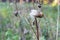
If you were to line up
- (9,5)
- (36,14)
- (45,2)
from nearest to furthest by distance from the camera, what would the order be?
(36,14), (45,2), (9,5)

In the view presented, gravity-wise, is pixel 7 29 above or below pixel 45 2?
below

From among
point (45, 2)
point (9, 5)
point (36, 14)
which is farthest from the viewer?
point (9, 5)

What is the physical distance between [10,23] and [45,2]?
32cm

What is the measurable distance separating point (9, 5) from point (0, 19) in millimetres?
131

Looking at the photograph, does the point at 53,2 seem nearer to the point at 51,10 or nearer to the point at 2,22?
the point at 51,10

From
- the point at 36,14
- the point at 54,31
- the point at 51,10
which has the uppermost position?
the point at 36,14

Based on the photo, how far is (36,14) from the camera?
529mm

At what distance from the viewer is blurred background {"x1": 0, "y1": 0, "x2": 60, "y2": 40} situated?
1206 mm

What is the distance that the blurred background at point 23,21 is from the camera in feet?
3.96

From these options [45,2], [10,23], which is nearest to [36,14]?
[45,2]

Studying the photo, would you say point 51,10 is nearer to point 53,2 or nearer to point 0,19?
point 53,2

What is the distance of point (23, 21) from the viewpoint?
1.21 metres

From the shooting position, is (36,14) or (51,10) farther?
(51,10)

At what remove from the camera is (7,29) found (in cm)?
127
